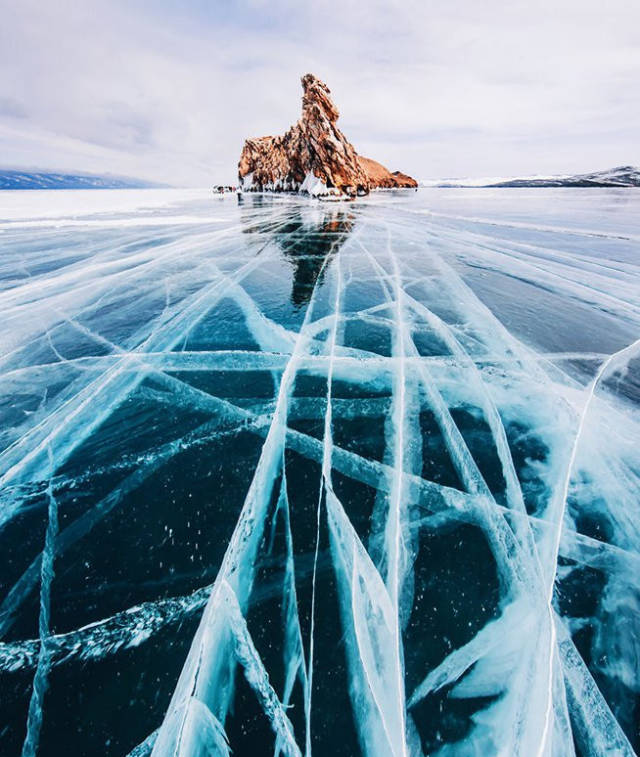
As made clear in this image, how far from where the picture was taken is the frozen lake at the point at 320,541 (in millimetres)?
1192

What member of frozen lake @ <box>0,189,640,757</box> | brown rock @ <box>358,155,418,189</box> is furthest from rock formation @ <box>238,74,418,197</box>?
frozen lake @ <box>0,189,640,757</box>

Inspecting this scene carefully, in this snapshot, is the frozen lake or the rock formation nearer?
the frozen lake

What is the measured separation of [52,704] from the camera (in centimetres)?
119

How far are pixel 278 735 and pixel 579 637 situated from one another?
128 cm

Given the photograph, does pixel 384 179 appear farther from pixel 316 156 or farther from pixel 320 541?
pixel 320 541

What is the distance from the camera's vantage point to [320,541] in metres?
1.66

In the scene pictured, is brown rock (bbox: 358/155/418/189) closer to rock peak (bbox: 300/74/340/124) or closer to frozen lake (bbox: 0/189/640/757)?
rock peak (bbox: 300/74/340/124)

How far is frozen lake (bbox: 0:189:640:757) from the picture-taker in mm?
1192

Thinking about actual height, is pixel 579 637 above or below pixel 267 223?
below

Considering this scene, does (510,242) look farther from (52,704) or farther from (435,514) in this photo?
(52,704)

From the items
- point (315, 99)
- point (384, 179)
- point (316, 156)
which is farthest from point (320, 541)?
point (384, 179)

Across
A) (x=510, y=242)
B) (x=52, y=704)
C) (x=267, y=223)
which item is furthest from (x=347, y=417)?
(x=267, y=223)

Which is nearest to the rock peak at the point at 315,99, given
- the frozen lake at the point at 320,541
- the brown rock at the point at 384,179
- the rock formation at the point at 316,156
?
the rock formation at the point at 316,156

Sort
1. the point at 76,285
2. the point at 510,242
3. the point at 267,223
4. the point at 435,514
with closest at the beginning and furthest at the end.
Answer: the point at 435,514, the point at 76,285, the point at 510,242, the point at 267,223
